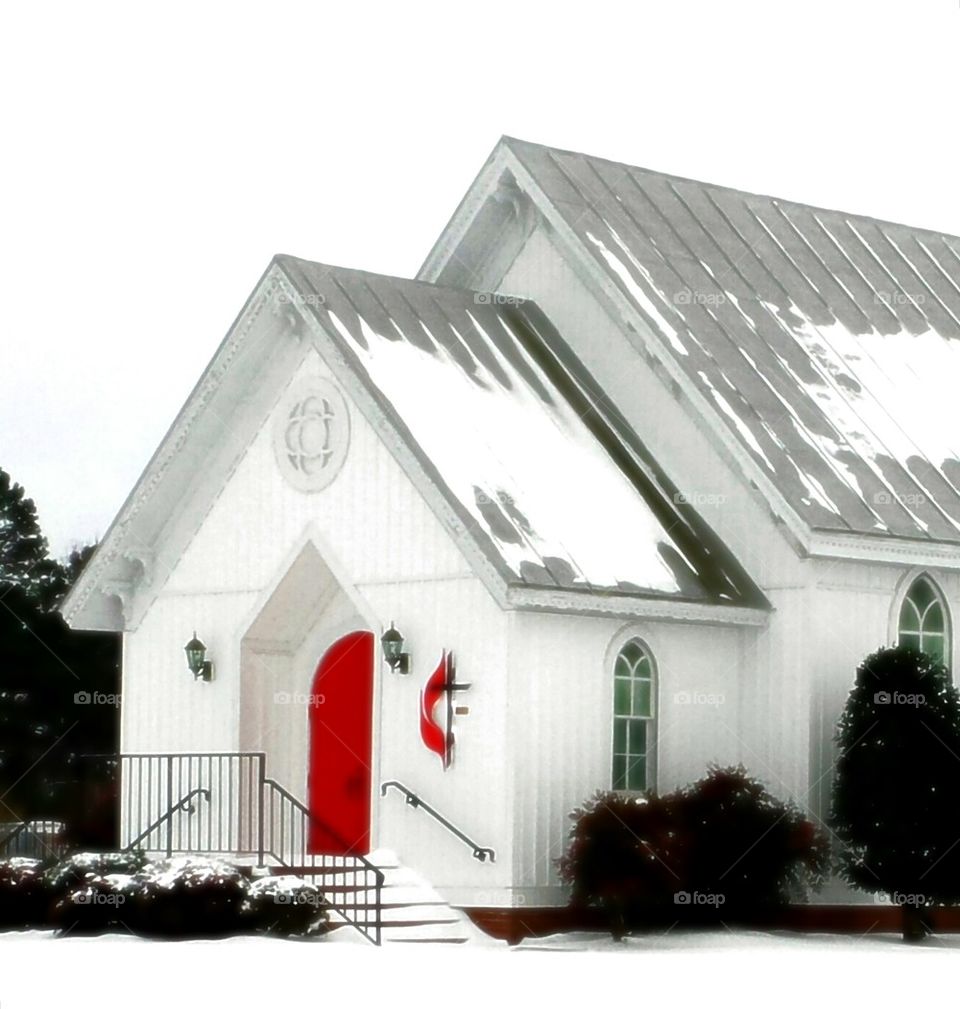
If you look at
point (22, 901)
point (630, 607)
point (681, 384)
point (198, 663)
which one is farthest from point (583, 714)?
point (22, 901)

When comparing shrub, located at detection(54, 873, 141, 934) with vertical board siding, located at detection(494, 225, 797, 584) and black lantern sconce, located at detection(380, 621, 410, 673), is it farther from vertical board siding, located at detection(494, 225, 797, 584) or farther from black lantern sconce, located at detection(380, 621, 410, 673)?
vertical board siding, located at detection(494, 225, 797, 584)

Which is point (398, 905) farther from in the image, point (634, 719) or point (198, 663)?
point (198, 663)

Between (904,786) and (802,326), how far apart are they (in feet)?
21.1

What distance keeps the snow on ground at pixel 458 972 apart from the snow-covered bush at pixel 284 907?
0.85 ft

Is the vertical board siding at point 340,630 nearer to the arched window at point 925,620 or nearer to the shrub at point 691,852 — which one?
the shrub at point 691,852

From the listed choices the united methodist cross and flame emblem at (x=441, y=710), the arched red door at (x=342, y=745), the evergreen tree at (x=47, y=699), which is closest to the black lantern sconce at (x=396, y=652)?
the united methodist cross and flame emblem at (x=441, y=710)

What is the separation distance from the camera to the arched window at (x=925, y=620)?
2753cm

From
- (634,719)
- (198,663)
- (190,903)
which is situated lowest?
(190,903)

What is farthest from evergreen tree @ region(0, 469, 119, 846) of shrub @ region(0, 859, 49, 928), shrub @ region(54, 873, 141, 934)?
shrub @ region(54, 873, 141, 934)

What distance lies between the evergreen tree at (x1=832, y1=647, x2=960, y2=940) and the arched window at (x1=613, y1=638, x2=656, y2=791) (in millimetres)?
1955

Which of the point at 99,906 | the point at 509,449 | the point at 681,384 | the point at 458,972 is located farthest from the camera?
the point at 681,384

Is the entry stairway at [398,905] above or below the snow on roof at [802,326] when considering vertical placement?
below

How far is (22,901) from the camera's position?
25.4 metres

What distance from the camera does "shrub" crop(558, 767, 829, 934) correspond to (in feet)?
79.8
